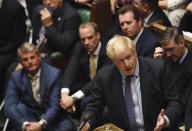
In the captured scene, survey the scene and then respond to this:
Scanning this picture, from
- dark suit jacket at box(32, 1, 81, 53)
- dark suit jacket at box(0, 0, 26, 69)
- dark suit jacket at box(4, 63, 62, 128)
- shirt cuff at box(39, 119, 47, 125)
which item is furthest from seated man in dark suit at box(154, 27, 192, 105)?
dark suit jacket at box(0, 0, 26, 69)

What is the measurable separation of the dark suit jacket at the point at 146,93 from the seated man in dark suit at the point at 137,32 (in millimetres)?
534

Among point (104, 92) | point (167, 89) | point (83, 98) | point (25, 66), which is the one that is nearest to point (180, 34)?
point (167, 89)

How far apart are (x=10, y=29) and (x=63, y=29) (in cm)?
60

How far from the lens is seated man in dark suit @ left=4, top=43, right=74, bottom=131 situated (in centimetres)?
305

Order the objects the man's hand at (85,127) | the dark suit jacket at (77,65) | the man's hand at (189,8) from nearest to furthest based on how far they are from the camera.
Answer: the man's hand at (85,127) → the man's hand at (189,8) → the dark suit jacket at (77,65)

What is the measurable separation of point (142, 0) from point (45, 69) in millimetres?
1031

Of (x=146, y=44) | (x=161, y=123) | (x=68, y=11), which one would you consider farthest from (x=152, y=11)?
(x=161, y=123)

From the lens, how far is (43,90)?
3.08m

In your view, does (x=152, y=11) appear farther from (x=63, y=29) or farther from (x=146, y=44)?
(x=63, y=29)

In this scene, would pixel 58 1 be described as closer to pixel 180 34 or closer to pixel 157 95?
pixel 180 34

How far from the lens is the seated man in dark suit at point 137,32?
288 cm

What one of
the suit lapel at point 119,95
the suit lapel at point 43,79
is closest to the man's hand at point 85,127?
the suit lapel at point 119,95

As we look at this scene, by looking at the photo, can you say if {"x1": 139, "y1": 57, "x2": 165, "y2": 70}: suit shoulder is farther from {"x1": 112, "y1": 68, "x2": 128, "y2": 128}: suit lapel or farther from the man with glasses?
the man with glasses

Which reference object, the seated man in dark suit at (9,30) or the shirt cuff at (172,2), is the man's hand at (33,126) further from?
the shirt cuff at (172,2)
